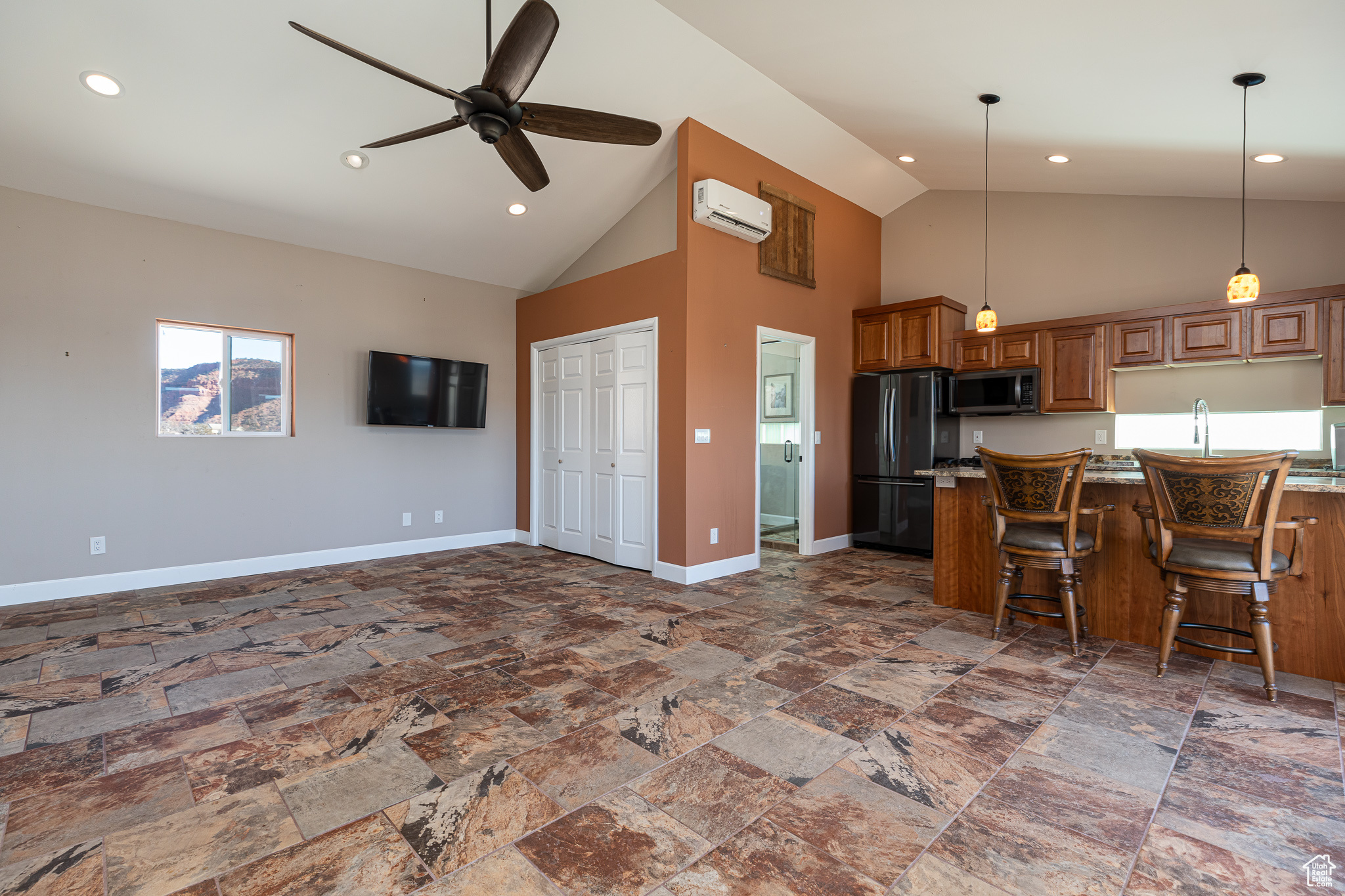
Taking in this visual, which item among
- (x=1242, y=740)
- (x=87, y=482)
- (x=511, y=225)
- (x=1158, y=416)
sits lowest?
(x=1242, y=740)

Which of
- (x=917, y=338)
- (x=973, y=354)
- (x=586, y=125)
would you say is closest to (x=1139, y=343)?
(x=973, y=354)

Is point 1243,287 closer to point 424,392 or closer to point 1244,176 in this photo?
point 1244,176

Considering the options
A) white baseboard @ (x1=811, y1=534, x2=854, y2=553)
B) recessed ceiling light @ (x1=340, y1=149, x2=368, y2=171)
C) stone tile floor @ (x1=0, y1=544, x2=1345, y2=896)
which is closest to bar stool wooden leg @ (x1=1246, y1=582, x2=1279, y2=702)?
stone tile floor @ (x1=0, y1=544, x2=1345, y2=896)

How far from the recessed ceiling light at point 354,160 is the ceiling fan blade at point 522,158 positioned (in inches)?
72.7

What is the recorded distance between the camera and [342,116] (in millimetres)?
4016

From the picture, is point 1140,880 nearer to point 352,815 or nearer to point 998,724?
point 998,724

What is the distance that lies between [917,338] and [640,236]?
292 centimetres

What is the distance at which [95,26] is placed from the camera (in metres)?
3.17

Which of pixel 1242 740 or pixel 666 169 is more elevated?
pixel 666 169

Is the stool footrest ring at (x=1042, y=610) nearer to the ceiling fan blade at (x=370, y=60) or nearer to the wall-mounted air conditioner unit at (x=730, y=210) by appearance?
the wall-mounted air conditioner unit at (x=730, y=210)

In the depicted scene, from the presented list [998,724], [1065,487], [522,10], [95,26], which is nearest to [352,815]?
[998,724]

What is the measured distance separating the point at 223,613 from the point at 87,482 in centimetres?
161

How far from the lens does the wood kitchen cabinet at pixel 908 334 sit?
19.2ft

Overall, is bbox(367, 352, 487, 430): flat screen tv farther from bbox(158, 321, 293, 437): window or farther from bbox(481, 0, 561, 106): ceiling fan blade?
bbox(481, 0, 561, 106): ceiling fan blade
